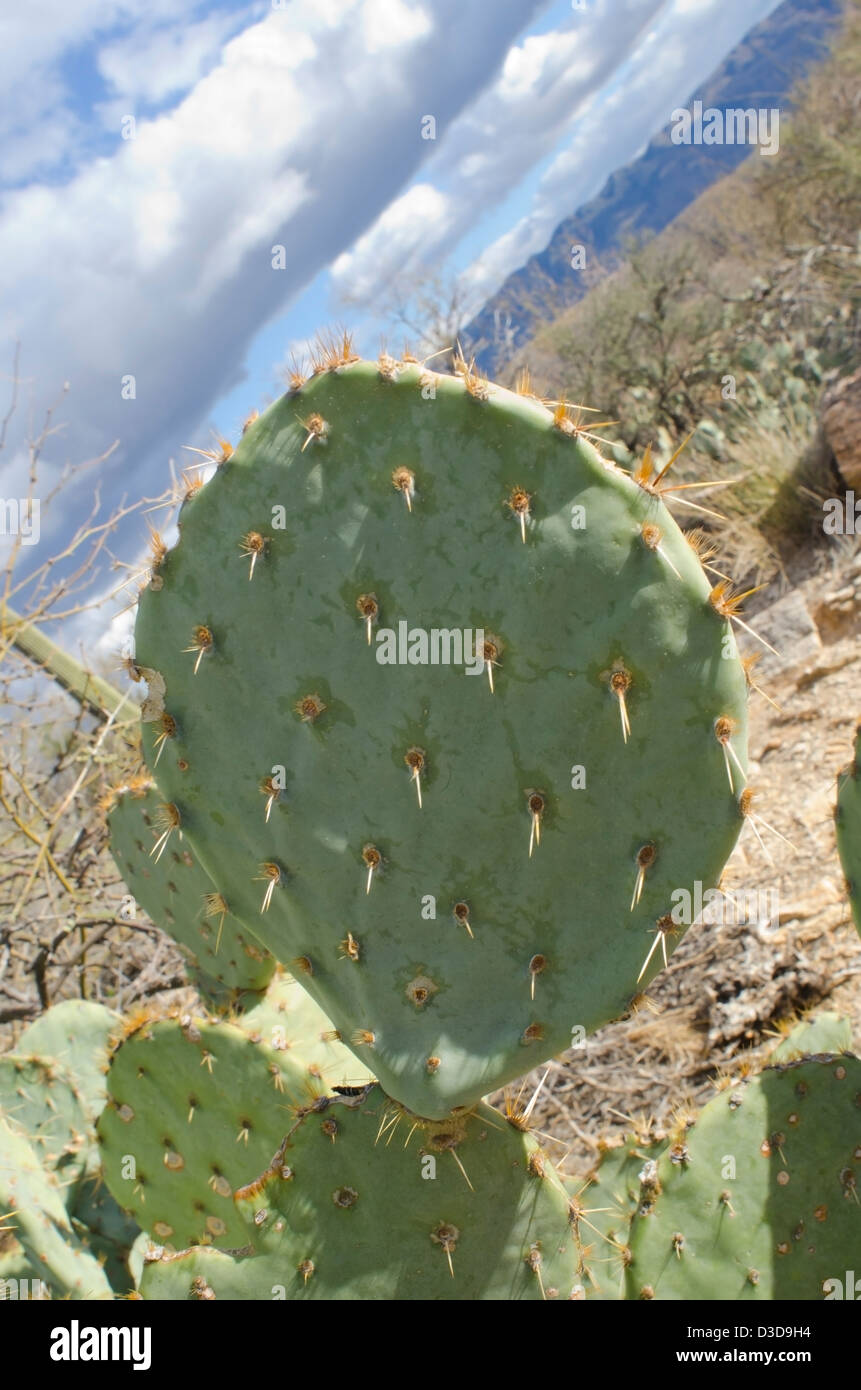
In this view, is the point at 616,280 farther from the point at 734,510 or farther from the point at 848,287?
the point at 734,510

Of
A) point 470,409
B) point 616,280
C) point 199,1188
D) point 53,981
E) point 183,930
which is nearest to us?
point 470,409

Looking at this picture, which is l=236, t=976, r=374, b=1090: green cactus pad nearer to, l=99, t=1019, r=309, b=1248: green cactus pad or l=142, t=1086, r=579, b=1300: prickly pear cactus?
l=99, t=1019, r=309, b=1248: green cactus pad

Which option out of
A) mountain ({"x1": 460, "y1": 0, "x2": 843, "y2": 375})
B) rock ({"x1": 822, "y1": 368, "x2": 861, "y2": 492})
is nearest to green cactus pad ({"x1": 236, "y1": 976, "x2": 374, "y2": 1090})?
rock ({"x1": 822, "y1": 368, "x2": 861, "y2": 492})

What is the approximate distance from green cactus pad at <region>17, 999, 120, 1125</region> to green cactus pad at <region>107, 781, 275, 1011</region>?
0.28 meters

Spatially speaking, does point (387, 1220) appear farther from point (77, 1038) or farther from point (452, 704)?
point (77, 1038)

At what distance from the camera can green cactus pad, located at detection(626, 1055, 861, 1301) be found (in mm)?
1448

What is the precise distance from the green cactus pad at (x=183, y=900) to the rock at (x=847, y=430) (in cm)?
454

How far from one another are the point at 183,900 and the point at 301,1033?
472mm

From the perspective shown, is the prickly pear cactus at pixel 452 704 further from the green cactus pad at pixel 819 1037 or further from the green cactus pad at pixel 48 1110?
the green cactus pad at pixel 48 1110

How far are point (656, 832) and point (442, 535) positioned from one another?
18.2 inches

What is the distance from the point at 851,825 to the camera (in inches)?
58.2

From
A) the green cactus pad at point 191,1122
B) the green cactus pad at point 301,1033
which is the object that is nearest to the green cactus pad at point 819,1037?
the green cactus pad at point 301,1033

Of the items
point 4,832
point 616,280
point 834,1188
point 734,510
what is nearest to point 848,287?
point 734,510

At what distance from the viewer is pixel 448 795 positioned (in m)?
1.22
